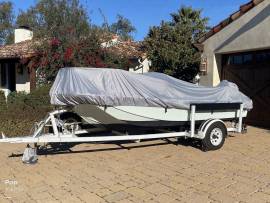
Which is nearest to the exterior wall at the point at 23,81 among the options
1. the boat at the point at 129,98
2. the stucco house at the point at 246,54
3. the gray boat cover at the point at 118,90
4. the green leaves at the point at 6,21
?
the stucco house at the point at 246,54

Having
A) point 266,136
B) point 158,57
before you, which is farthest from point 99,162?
point 158,57

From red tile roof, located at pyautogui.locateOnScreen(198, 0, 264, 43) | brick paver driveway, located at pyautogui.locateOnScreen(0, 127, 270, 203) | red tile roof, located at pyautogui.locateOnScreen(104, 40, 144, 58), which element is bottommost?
brick paver driveway, located at pyautogui.locateOnScreen(0, 127, 270, 203)

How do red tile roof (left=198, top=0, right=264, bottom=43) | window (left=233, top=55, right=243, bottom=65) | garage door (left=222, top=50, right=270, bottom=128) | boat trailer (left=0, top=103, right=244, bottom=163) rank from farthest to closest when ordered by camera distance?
window (left=233, top=55, right=243, bottom=65) < red tile roof (left=198, top=0, right=264, bottom=43) < garage door (left=222, top=50, right=270, bottom=128) < boat trailer (left=0, top=103, right=244, bottom=163)

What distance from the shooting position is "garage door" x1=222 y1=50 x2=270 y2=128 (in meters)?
12.9

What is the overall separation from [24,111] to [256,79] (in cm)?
881

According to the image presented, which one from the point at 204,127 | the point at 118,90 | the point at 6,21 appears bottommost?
the point at 204,127

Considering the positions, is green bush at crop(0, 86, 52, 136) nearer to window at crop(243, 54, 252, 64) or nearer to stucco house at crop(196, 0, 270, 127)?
stucco house at crop(196, 0, 270, 127)

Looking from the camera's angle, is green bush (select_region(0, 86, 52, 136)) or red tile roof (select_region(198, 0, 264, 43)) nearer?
green bush (select_region(0, 86, 52, 136))

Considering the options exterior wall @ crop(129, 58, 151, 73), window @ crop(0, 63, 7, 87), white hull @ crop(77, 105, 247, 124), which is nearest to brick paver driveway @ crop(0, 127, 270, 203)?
white hull @ crop(77, 105, 247, 124)

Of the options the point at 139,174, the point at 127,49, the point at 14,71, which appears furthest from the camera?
the point at 14,71

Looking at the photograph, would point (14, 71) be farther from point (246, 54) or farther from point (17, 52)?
point (246, 54)

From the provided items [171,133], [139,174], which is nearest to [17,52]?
[171,133]

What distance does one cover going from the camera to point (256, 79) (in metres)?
13.3

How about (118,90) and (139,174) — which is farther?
(118,90)
